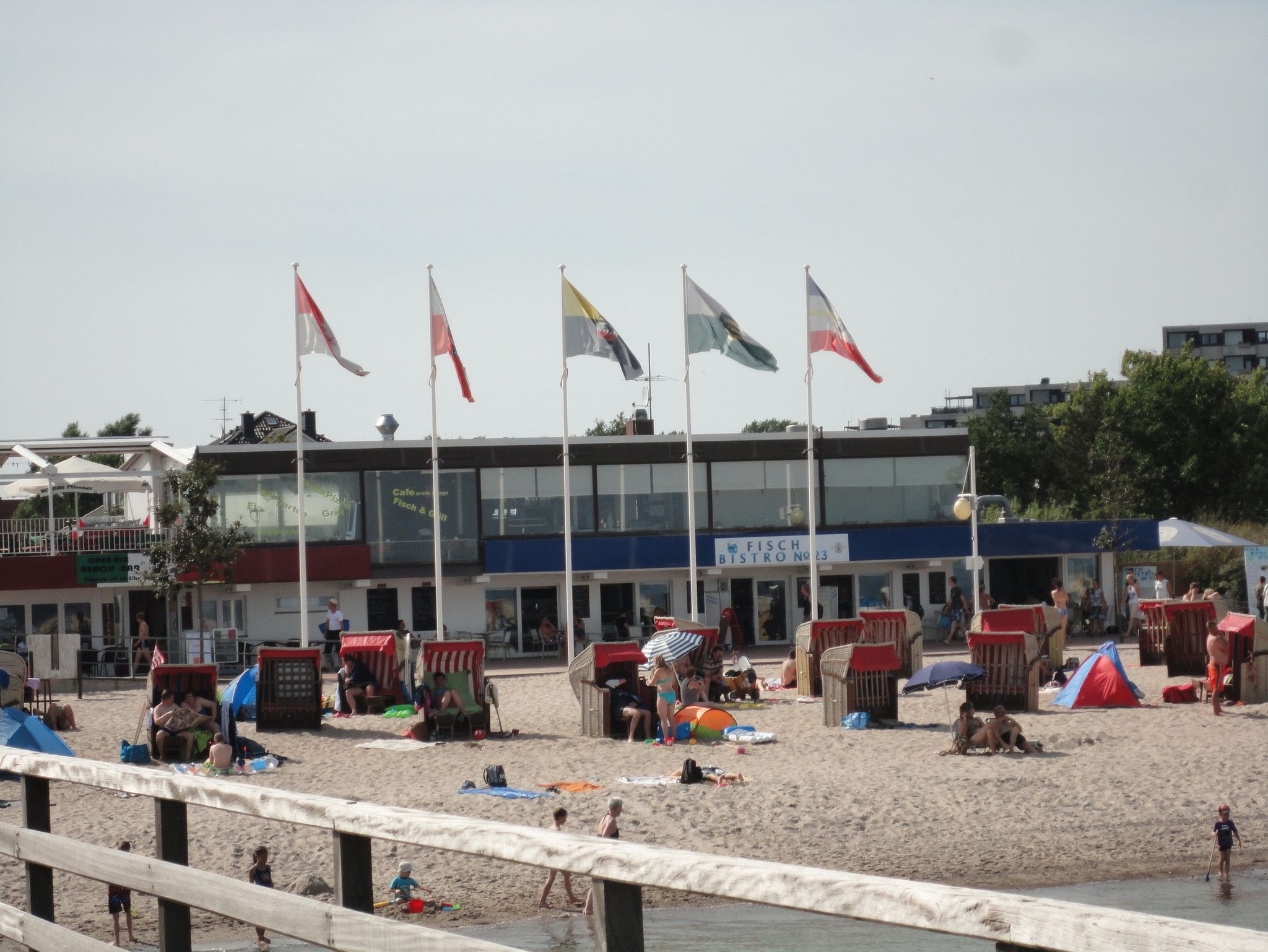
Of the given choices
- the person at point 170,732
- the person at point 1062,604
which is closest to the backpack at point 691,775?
the person at point 170,732

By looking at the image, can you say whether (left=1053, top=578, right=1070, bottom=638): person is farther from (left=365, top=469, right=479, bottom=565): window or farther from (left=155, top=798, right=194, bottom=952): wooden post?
(left=155, top=798, right=194, bottom=952): wooden post

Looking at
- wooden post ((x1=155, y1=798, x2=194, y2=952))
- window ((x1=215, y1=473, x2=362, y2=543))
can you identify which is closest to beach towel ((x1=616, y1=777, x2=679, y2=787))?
wooden post ((x1=155, y1=798, x2=194, y2=952))

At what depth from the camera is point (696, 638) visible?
22062 mm

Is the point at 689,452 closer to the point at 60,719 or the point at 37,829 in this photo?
the point at 60,719

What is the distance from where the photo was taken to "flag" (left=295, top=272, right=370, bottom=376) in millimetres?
28125

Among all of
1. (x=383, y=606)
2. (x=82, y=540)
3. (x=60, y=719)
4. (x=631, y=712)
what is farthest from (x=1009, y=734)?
(x=82, y=540)

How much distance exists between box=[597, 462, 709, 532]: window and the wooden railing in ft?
109

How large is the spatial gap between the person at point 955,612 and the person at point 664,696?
1709cm

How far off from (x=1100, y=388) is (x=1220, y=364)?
734 cm

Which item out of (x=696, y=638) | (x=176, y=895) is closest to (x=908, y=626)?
(x=696, y=638)

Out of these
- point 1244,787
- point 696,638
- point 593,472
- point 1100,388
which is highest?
point 1100,388

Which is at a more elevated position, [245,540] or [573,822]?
[245,540]

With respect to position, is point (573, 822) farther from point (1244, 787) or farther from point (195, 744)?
point (1244, 787)

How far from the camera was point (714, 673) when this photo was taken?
25219 millimetres
